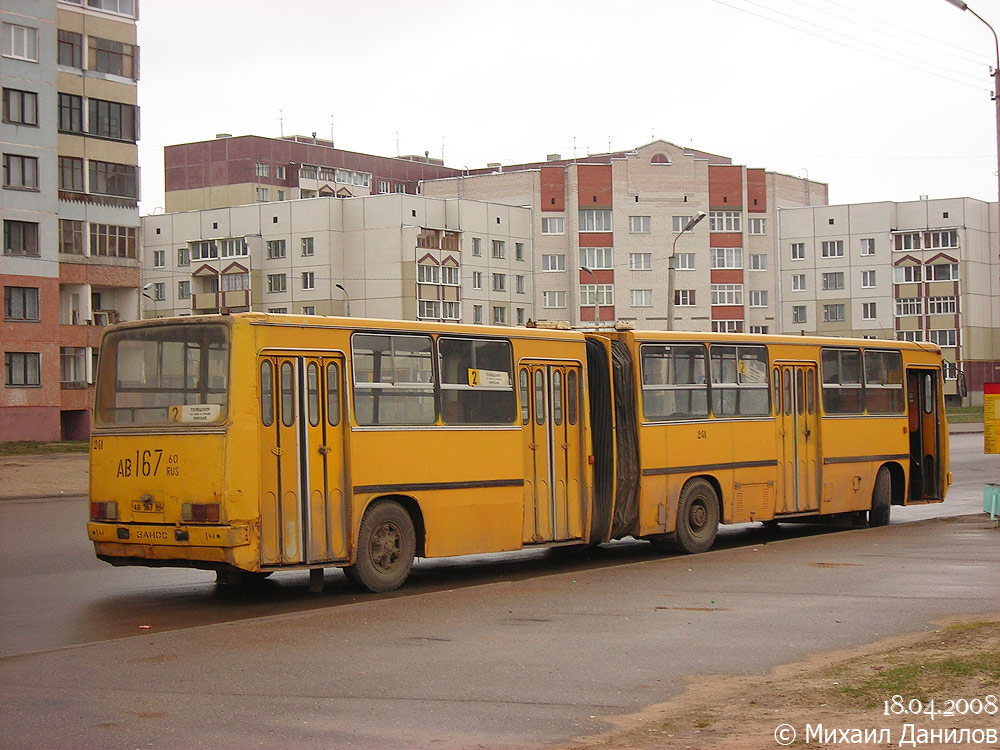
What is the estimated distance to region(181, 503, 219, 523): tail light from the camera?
12312 millimetres

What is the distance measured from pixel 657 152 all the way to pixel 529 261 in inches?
548

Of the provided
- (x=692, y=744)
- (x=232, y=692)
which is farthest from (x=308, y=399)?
(x=692, y=744)

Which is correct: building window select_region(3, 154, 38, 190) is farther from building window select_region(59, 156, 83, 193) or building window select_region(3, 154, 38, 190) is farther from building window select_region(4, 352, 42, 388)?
building window select_region(4, 352, 42, 388)

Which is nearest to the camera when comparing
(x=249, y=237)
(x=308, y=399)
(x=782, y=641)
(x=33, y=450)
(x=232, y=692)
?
(x=232, y=692)

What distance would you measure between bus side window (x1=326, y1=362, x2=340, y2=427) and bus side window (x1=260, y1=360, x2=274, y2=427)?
0.68m

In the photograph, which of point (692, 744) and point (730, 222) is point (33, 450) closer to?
point (692, 744)

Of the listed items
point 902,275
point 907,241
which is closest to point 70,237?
point 902,275

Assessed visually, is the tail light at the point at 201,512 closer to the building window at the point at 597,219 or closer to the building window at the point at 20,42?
the building window at the point at 20,42

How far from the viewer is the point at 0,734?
24.6 feet

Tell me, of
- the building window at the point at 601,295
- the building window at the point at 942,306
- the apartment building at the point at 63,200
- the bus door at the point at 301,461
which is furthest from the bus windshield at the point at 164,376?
the building window at the point at 942,306

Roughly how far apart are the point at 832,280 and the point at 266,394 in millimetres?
107846

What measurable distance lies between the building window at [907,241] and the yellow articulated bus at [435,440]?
314ft

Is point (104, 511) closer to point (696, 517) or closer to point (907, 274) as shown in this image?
point (696, 517)

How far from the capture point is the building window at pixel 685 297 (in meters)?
108
